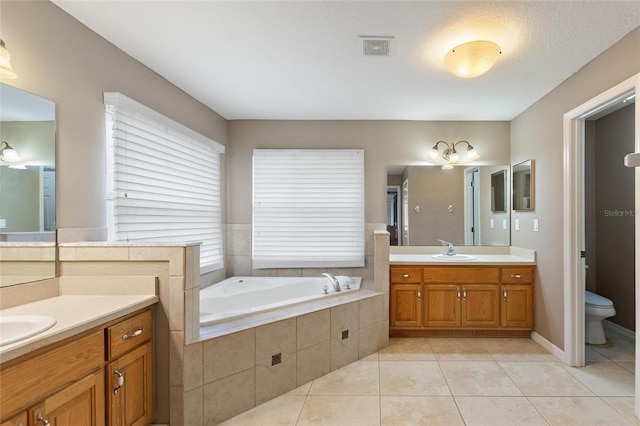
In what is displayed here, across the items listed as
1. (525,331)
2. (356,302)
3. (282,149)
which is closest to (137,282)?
(356,302)

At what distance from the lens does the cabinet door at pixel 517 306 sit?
2.96m

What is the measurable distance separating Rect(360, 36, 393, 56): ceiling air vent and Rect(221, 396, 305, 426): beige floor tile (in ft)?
7.93

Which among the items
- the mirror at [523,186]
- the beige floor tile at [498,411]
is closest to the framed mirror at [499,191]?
the mirror at [523,186]

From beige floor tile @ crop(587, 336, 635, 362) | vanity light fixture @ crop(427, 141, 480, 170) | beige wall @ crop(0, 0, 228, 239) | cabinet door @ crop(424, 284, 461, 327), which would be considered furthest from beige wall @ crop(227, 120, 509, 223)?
beige floor tile @ crop(587, 336, 635, 362)

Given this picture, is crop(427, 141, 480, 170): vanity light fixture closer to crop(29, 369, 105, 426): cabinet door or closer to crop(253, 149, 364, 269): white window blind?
crop(253, 149, 364, 269): white window blind

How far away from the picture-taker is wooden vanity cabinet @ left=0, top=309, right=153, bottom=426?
40.3 inches

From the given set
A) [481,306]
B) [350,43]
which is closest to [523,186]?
[481,306]

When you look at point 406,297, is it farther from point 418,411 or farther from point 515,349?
point 418,411

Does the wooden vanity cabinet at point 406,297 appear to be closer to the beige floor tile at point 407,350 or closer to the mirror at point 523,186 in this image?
the beige floor tile at point 407,350

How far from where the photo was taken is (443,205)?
11.7 ft

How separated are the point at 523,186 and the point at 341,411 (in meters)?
2.85

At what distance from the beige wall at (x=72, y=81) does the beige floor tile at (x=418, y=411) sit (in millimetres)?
2178

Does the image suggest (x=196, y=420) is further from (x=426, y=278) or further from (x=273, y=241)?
(x=426, y=278)

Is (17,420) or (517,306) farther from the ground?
(17,420)
